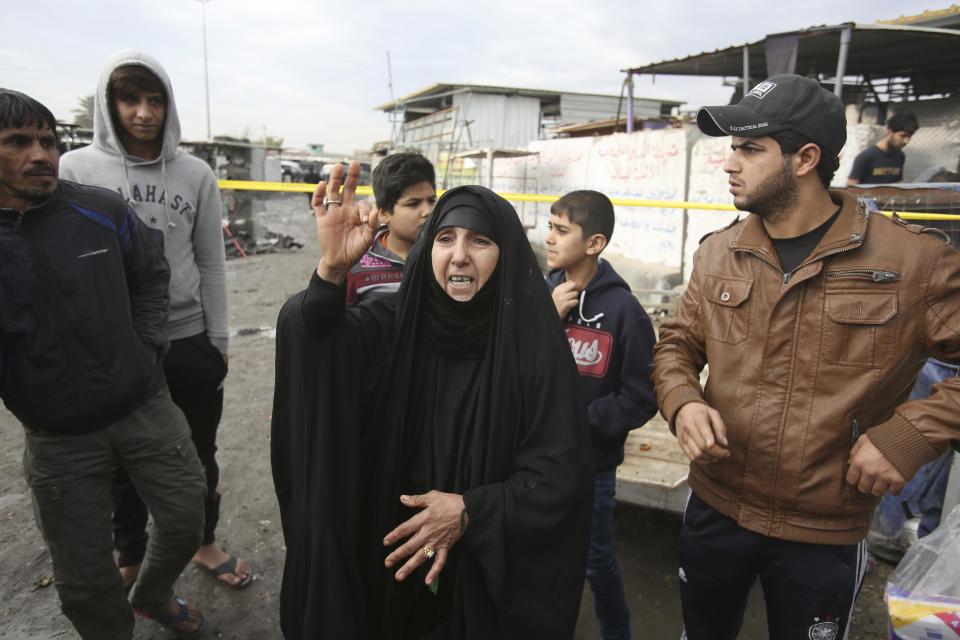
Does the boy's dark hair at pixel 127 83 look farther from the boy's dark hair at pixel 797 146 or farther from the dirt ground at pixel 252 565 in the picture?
the boy's dark hair at pixel 797 146

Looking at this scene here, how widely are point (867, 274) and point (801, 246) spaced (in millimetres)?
212

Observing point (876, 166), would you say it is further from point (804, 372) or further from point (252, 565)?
point (252, 565)

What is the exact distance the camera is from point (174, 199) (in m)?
2.64

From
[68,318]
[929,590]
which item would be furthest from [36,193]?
[929,590]

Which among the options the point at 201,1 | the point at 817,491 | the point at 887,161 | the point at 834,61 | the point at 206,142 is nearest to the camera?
the point at 817,491

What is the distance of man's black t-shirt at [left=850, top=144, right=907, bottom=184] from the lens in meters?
6.04

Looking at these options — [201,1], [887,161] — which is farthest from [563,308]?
[201,1]

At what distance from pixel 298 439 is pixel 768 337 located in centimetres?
143

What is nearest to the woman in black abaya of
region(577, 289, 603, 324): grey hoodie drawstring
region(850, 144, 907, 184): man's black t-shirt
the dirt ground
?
region(577, 289, 603, 324): grey hoodie drawstring

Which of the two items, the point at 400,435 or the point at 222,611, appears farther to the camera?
the point at 222,611

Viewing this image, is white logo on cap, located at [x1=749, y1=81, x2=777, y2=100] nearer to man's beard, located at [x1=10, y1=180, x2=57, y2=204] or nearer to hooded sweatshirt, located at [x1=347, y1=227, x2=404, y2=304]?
hooded sweatshirt, located at [x1=347, y1=227, x2=404, y2=304]

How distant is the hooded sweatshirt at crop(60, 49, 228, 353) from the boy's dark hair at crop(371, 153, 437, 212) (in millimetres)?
819

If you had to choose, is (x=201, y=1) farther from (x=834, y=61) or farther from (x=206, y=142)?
(x=834, y=61)

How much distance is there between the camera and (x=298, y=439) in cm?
170
